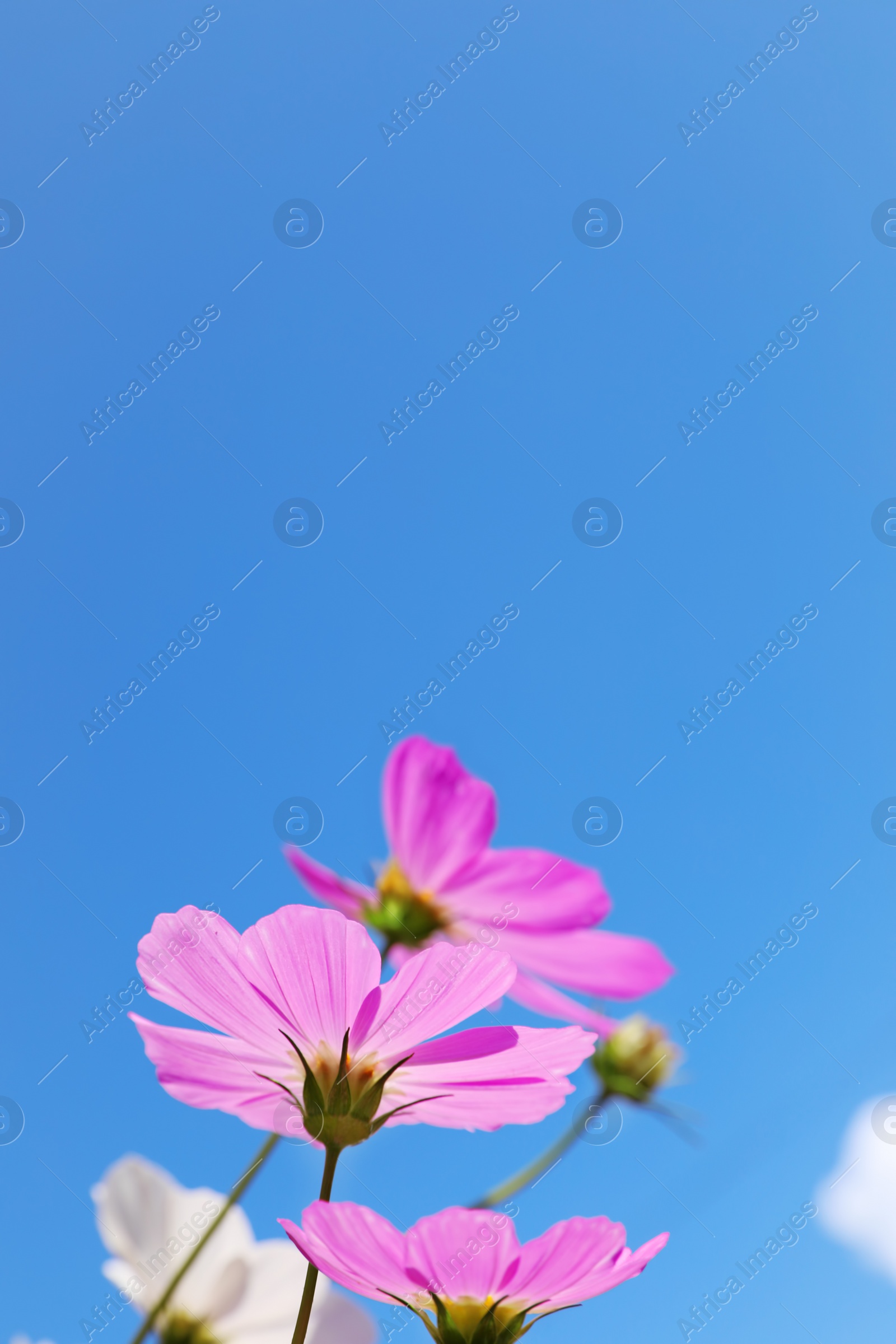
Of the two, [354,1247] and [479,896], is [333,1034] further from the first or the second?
[479,896]

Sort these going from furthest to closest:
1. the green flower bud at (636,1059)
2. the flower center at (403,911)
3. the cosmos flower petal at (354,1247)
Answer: the green flower bud at (636,1059) < the flower center at (403,911) < the cosmos flower petal at (354,1247)

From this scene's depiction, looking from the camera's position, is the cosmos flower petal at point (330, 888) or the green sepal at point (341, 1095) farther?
the cosmos flower petal at point (330, 888)

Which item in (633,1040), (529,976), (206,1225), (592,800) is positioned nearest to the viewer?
(206,1225)

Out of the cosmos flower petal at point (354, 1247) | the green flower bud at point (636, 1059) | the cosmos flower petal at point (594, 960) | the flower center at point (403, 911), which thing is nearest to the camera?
the cosmos flower petal at point (354, 1247)

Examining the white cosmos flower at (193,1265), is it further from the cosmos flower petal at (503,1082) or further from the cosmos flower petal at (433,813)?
the cosmos flower petal at (433,813)

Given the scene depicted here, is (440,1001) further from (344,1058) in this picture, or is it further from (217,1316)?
(217,1316)

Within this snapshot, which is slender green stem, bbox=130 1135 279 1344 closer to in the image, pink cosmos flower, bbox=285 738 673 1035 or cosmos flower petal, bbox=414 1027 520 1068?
cosmos flower petal, bbox=414 1027 520 1068

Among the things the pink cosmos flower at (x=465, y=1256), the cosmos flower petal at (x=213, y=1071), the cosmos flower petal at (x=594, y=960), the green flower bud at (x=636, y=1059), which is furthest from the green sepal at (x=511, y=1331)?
the green flower bud at (x=636, y=1059)

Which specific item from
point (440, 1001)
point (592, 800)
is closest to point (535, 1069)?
point (440, 1001)
